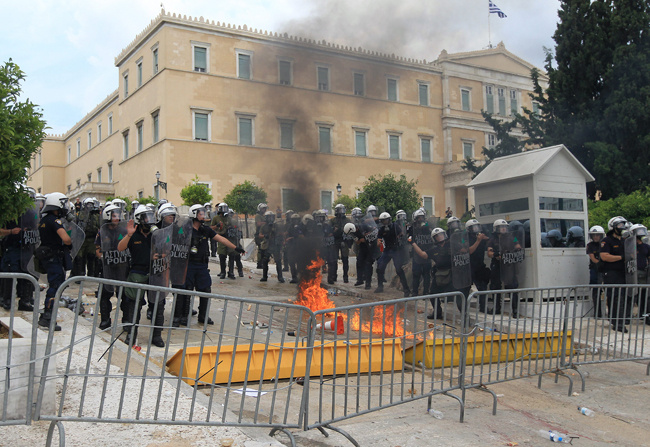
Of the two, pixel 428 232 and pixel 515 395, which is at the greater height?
pixel 428 232

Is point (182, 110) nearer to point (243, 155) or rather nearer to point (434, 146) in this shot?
point (243, 155)

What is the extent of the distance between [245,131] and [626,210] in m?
23.5

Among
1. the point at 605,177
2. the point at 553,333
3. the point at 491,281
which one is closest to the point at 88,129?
the point at 605,177

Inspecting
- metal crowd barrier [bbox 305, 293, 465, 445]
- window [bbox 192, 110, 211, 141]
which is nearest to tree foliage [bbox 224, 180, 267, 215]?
window [bbox 192, 110, 211, 141]

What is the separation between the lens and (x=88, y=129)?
52531mm

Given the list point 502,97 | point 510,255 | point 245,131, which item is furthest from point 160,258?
point 502,97

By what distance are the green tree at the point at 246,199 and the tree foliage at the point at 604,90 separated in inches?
443

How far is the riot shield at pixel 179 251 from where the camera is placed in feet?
25.4

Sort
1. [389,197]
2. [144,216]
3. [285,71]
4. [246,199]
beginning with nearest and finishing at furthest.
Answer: [144,216]
[285,71]
[246,199]
[389,197]

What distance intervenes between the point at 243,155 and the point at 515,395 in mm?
29900

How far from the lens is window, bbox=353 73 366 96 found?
16594 millimetres

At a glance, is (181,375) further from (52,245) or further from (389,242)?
(389,242)

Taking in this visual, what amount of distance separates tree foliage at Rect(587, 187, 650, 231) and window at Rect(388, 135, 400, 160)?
23.5 m

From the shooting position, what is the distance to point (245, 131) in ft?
112
